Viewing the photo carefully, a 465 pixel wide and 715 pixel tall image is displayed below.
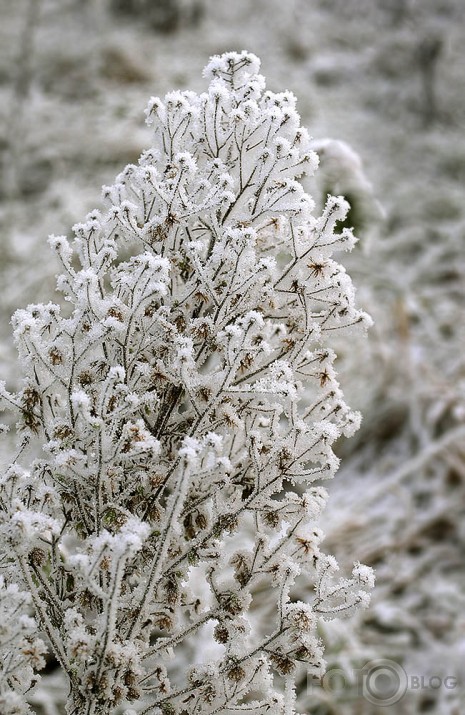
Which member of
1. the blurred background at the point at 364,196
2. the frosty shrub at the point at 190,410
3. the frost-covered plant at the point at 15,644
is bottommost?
the frost-covered plant at the point at 15,644

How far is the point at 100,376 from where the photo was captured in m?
1.46

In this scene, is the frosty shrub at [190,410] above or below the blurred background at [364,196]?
below

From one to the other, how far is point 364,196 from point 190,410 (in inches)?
51.0

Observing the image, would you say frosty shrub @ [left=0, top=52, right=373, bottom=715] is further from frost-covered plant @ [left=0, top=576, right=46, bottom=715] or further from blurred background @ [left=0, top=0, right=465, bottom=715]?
blurred background @ [left=0, top=0, right=465, bottom=715]

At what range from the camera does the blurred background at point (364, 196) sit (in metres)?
3.49

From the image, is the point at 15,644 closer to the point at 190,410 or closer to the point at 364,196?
the point at 190,410

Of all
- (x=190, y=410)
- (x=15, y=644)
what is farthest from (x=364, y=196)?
(x=15, y=644)

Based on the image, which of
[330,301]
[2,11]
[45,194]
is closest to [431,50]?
[45,194]

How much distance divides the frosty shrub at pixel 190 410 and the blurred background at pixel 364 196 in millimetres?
819

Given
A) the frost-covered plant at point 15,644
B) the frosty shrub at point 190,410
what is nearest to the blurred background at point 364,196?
the frosty shrub at point 190,410

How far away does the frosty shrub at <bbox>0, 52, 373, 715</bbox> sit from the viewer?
135 centimetres

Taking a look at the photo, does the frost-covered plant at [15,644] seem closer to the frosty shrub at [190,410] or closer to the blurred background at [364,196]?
the frosty shrub at [190,410]

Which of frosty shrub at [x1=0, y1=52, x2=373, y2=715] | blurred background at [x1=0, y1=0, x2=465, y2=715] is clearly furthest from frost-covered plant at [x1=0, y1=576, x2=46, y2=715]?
blurred background at [x1=0, y1=0, x2=465, y2=715]

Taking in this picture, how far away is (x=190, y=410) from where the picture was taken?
151 cm
